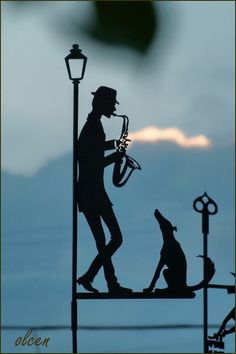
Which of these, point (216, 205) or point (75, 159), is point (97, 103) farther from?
point (216, 205)

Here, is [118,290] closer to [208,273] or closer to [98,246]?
[98,246]

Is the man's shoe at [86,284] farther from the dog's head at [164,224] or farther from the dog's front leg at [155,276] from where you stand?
the dog's head at [164,224]

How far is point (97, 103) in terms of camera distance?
948cm

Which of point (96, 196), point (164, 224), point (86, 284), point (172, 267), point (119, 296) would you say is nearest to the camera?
point (119, 296)

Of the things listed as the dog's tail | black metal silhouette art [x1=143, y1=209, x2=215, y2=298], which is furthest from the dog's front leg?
the dog's tail

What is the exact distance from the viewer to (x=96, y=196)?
30.2 feet

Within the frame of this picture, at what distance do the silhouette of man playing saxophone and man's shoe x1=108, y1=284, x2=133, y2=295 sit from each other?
32 millimetres

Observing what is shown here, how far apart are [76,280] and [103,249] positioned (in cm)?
56

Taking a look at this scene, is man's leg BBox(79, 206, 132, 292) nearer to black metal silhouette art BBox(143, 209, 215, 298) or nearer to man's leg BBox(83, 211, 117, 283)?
man's leg BBox(83, 211, 117, 283)

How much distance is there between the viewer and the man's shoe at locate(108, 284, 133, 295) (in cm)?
897

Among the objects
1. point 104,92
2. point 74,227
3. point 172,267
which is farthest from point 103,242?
point 104,92

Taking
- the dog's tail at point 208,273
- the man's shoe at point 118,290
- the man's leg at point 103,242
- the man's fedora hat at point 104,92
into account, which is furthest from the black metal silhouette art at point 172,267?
the man's fedora hat at point 104,92

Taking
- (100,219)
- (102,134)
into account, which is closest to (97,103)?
(102,134)

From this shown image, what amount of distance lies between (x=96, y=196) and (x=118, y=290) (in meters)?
1.24
